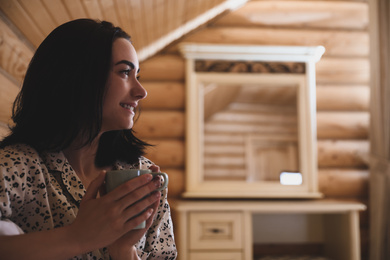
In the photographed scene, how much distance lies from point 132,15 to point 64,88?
3.59ft

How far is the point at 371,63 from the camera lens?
277 cm

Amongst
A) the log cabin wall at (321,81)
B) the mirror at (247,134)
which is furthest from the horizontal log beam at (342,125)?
the mirror at (247,134)

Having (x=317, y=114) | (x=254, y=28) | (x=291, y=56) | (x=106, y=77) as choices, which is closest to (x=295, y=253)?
(x=317, y=114)

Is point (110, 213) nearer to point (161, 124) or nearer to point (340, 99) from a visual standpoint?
point (161, 124)

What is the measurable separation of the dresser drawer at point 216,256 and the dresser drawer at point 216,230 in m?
0.04

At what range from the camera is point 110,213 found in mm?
687

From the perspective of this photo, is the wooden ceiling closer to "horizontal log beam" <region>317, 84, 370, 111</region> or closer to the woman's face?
the woman's face

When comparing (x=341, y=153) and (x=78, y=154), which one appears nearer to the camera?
(x=78, y=154)

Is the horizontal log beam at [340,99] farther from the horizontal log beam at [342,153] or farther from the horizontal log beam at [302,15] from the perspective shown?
the horizontal log beam at [302,15]

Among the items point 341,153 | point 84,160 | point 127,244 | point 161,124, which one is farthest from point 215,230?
point 127,244

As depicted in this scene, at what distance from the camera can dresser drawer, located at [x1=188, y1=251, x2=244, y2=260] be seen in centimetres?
230

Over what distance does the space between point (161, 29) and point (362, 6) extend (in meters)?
1.85

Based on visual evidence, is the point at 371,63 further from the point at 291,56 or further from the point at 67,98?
the point at 67,98

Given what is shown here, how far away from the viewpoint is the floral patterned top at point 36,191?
0.76 metres
